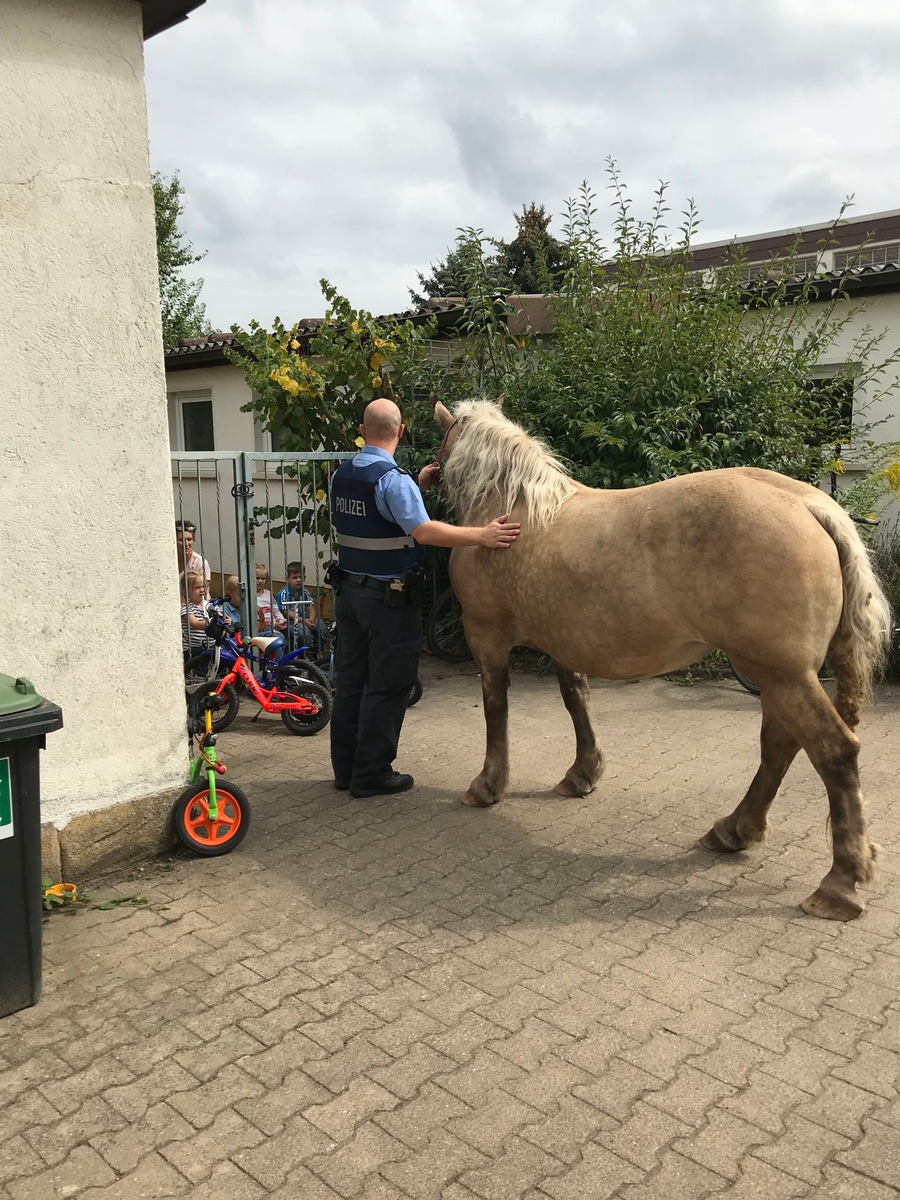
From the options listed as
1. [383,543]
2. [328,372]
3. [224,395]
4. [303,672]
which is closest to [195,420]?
[224,395]

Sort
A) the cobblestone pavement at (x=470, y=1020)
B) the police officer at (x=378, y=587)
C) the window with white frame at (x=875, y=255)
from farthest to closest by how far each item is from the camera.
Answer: the window with white frame at (x=875, y=255)
the police officer at (x=378, y=587)
the cobblestone pavement at (x=470, y=1020)

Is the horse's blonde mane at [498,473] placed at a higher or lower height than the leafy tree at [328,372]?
lower

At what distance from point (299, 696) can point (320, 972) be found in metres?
3.36

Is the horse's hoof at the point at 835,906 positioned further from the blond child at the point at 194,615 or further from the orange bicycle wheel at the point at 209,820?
the blond child at the point at 194,615

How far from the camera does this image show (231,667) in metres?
6.56

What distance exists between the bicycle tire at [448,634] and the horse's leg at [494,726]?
12.3ft

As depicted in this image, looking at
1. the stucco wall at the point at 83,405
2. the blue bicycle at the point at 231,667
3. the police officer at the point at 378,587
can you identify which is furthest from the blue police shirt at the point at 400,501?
the blue bicycle at the point at 231,667

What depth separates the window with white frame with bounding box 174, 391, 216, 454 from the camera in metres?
14.9

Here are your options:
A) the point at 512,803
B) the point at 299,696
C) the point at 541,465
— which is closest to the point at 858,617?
the point at 541,465

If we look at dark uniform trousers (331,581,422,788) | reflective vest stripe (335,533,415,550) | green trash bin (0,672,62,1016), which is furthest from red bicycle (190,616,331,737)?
green trash bin (0,672,62,1016)

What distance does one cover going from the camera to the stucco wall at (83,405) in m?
3.65

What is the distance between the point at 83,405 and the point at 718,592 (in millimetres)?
2723

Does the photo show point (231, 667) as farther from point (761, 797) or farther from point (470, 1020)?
point (470, 1020)

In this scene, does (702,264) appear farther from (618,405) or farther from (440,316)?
(618,405)
